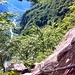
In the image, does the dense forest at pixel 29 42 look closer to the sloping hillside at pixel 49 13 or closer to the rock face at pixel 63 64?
the rock face at pixel 63 64

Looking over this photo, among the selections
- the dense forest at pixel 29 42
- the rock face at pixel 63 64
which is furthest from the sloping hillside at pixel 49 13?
the rock face at pixel 63 64

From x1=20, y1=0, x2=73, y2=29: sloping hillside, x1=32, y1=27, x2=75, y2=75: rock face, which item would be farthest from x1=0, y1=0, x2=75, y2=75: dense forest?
x1=20, y1=0, x2=73, y2=29: sloping hillside

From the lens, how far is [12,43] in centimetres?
3547

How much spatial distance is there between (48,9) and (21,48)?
131 m

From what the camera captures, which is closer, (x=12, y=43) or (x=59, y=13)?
(x=12, y=43)

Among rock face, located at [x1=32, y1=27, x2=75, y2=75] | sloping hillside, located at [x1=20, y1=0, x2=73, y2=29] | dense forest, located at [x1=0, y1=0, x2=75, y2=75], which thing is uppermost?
sloping hillside, located at [x1=20, y1=0, x2=73, y2=29]

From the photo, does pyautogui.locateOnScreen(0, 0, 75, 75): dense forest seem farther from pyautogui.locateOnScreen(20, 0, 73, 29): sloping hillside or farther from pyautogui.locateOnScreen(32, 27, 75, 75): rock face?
pyautogui.locateOnScreen(20, 0, 73, 29): sloping hillside

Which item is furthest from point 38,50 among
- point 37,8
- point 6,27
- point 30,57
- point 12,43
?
point 37,8

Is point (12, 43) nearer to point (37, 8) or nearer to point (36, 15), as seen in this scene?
point (36, 15)

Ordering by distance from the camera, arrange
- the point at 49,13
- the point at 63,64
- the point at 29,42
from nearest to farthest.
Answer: the point at 63,64
the point at 29,42
the point at 49,13

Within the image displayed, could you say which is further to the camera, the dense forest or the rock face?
the dense forest

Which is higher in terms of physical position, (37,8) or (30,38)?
(37,8)

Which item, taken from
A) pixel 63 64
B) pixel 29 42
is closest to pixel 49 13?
pixel 29 42

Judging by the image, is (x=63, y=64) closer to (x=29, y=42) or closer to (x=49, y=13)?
(x=29, y=42)
